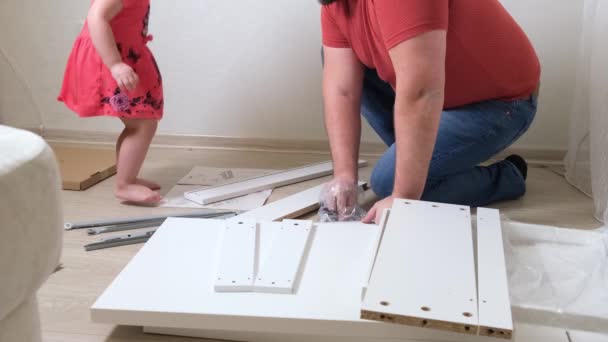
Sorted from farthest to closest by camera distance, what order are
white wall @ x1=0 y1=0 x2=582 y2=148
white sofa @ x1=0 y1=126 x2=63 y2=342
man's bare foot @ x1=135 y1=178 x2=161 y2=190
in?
1. white wall @ x1=0 y1=0 x2=582 y2=148
2. man's bare foot @ x1=135 y1=178 x2=161 y2=190
3. white sofa @ x1=0 y1=126 x2=63 y2=342

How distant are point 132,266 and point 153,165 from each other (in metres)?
0.85

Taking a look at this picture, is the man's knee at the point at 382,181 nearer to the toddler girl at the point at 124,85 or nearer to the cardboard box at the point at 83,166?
the toddler girl at the point at 124,85

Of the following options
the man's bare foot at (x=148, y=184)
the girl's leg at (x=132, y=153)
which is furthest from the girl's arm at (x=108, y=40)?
the man's bare foot at (x=148, y=184)

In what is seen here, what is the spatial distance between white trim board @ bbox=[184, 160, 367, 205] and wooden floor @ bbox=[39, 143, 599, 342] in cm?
3

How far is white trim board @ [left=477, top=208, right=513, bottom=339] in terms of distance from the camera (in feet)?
2.12

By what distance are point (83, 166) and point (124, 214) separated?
0.36 m

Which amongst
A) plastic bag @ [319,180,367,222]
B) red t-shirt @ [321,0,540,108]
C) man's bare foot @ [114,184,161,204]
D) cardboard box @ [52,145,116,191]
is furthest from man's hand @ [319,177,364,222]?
cardboard box @ [52,145,116,191]

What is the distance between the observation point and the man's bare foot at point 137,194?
1323 millimetres

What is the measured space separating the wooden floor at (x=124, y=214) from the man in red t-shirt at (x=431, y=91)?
11cm

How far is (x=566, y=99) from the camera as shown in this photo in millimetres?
1639

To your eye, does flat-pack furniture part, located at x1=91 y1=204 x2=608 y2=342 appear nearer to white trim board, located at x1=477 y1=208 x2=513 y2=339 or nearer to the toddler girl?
white trim board, located at x1=477 y1=208 x2=513 y2=339

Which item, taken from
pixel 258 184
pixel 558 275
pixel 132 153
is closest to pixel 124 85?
pixel 132 153

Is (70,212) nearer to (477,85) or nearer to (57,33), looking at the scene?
(57,33)

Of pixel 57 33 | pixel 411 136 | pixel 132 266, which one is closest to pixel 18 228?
pixel 132 266
